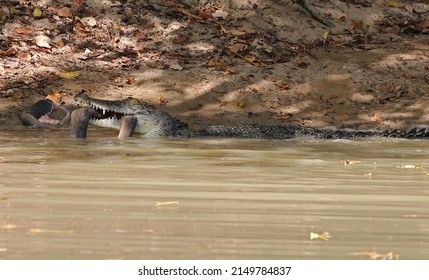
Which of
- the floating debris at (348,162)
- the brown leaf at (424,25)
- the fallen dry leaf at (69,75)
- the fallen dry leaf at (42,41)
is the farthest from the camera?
the brown leaf at (424,25)

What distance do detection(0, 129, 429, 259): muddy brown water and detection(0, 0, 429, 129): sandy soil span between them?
4.16m

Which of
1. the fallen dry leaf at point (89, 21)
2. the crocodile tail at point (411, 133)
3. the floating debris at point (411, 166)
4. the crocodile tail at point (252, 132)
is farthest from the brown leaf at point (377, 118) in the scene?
the floating debris at point (411, 166)

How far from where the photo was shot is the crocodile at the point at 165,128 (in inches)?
592

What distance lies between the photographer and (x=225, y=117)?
16.9 metres

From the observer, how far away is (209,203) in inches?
312


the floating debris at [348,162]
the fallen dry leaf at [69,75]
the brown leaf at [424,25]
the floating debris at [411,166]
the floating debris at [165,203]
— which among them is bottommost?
the floating debris at [165,203]

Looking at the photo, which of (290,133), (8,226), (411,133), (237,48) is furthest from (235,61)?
(8,226)

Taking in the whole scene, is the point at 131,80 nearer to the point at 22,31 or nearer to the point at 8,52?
the point at 8,52

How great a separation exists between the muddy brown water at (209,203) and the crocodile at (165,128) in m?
1.95

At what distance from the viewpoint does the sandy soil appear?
1720 centimetres

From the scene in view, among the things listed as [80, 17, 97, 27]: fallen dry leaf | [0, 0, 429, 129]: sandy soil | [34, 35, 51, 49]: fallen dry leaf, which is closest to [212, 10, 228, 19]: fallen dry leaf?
[0, 0, 429, 129]: sandy soil

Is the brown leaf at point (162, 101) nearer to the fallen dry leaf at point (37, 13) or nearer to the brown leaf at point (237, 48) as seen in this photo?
the brown leaf at point (237, 48)

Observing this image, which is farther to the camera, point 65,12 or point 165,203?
point 65,12

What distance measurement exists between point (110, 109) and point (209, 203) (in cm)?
738
